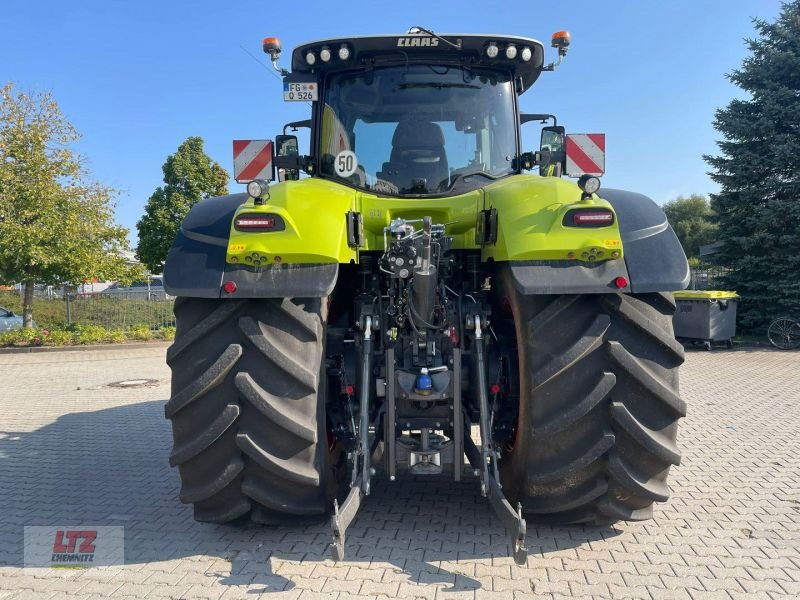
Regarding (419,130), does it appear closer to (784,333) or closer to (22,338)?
(784,333)

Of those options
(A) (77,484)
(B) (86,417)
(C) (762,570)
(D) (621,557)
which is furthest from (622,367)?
(B) (86,417)

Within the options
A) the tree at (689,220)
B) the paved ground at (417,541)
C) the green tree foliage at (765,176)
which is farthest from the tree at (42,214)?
the tree at (689,220)

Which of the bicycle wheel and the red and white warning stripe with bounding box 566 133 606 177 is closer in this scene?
the red and white warning stripe with bounding box 566 133 606 177

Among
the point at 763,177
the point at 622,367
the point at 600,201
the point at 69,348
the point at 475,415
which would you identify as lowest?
the point at 69,348

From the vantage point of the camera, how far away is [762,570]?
310cm

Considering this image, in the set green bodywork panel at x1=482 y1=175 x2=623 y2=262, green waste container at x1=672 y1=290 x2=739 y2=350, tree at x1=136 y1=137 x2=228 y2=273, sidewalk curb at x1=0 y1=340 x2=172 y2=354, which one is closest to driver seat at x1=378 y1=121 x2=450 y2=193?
green bodywork panel at x1=482 y1=175 x2=623 y2=262

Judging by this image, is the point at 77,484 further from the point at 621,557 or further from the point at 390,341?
the point at 621,557

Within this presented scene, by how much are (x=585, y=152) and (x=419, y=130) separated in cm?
150

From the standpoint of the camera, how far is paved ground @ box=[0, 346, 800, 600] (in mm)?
2936

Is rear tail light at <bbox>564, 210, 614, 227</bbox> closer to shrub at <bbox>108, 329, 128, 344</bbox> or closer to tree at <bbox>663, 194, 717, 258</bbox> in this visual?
shrub at <bbox>108, 329, 128, 344</bbox>

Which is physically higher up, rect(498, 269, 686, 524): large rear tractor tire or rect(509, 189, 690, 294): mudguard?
rect(509, 189, 690, 294): mudguard

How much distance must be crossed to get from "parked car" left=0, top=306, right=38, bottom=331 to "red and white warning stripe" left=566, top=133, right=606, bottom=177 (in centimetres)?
1765

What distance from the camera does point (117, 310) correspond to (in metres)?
17.1

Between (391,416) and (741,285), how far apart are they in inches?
605
